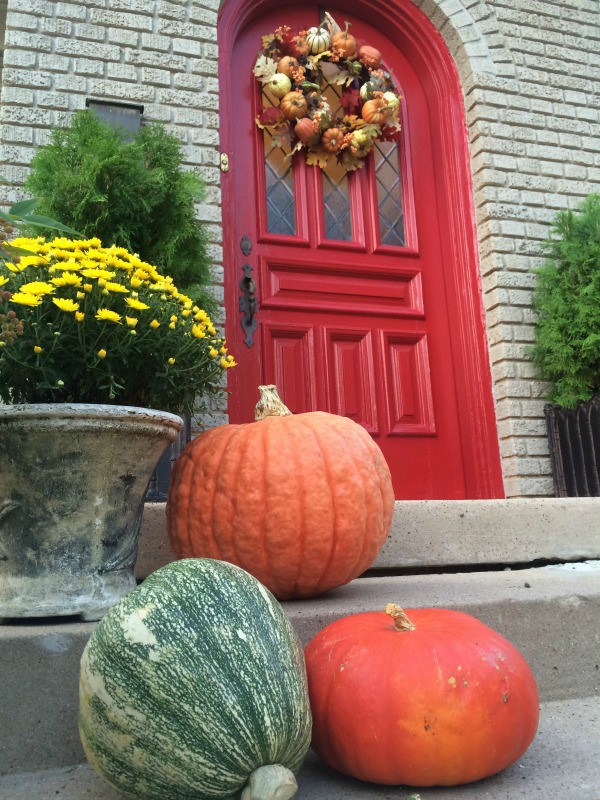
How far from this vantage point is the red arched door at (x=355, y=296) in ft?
11.8

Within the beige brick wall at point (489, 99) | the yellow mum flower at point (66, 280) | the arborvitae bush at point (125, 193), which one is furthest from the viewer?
the beige brick wall at point (489, 99)

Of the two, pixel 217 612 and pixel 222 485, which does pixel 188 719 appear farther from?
pixel 222 485

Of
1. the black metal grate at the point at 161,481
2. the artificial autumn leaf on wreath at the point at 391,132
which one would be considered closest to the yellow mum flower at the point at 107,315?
the black metal grate at the point at 161,481

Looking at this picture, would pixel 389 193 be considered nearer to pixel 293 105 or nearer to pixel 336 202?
pixel 336 202

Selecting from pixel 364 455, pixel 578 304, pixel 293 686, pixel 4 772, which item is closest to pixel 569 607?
pixel 364 455

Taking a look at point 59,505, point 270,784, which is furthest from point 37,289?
point 270,784

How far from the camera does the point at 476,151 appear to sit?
3994 millimetres

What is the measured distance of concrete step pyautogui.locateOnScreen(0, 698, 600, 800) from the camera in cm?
107

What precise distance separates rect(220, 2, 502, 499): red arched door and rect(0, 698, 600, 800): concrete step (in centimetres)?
232

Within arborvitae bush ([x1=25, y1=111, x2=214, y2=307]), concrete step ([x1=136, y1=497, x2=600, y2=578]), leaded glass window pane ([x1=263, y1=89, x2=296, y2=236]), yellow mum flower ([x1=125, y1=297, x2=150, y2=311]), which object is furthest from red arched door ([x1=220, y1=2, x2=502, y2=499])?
yellow mum flower ([x1=125, y1=297, x2=150, y2=311])

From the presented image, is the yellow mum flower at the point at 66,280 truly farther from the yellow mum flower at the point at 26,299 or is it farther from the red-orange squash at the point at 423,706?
the red-orange squash at the point at 423,706

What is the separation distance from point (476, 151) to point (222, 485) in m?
3.09

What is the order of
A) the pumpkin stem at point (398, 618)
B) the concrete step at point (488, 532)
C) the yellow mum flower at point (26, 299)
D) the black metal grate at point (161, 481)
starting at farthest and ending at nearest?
the black metal grate at point (161, 481) < the concrete step at point (488, 532) < the yellow mum flower at point (26, 299) < the pumpkin stem at point (398, 618)

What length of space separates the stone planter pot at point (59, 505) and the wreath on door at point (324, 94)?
2.82m
